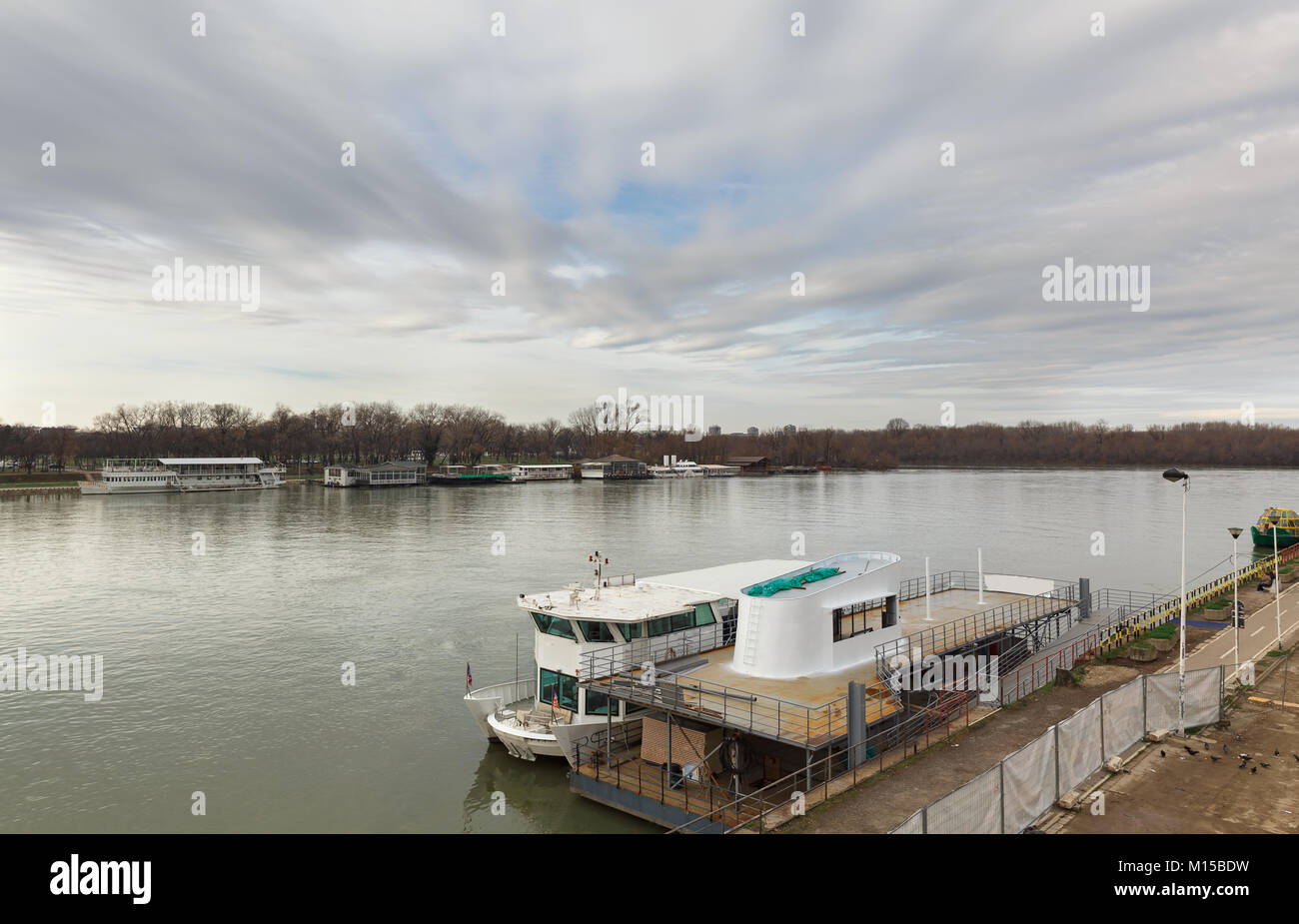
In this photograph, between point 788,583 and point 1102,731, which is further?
point 788,583

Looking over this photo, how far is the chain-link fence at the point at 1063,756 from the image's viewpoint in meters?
12.5

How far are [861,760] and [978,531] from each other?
222ft

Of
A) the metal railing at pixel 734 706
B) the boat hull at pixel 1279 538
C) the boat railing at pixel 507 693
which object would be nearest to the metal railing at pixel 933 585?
the metal railing at pixel 734 706

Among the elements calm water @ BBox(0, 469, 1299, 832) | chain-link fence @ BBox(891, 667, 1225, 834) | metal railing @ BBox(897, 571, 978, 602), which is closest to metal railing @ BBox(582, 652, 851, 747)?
calm water @ BBox(0, 469, 1299, 832)

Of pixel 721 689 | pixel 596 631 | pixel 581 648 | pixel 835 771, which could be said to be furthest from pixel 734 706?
pixel 581 648

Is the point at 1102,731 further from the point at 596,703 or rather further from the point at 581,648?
the point at 581,648

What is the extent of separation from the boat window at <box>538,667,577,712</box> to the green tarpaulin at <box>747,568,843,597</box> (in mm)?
6513

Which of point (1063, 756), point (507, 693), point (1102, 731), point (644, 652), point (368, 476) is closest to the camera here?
point (1063, 756)

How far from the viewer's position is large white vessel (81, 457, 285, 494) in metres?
131

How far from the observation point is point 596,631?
23.9m

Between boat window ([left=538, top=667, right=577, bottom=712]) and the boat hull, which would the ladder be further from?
the boat hull

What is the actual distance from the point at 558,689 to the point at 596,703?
172cm

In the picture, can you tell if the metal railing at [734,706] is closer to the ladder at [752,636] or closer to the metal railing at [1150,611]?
the ladder at [752,636]
